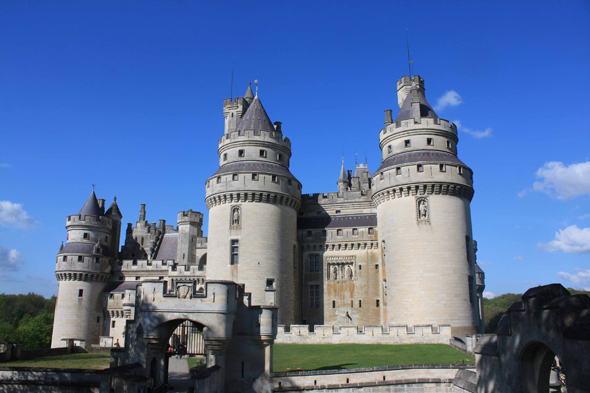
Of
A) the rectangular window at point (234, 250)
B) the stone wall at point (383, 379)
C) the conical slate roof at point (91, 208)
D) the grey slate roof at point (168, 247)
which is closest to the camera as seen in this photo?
the stone wall at point (383, 379)

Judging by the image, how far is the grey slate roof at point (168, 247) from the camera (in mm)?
50844

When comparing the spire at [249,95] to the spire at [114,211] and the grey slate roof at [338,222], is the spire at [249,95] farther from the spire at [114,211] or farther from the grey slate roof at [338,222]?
the spire at [114,211]

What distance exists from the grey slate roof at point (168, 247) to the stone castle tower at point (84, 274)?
508 centimetres

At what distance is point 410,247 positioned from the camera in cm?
3362

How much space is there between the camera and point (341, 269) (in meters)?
39.6

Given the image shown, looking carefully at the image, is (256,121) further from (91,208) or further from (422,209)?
(91,208)

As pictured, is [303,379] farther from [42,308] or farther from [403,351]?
[42,308]

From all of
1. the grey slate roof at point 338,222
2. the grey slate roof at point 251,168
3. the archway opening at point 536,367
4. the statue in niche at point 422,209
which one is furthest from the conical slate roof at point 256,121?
the archway opening at point 536,367

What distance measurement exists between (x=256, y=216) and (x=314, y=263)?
7.63 m

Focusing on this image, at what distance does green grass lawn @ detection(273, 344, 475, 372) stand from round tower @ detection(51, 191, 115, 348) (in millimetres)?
24079

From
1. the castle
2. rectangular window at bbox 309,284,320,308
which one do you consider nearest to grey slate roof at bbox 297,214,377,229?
the castle

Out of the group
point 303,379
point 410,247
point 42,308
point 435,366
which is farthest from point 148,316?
point 42,308

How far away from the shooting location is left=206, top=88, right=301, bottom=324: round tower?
35.2 meters

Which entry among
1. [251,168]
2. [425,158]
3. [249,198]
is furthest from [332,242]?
[425,158]
